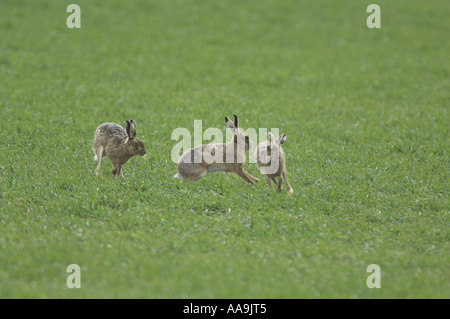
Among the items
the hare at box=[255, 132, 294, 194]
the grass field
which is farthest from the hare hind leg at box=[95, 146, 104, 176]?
the hare at box=[255, 132, 294, 194]

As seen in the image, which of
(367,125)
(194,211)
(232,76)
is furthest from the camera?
(232,76)

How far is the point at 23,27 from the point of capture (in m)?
21.7

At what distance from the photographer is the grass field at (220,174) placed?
25.1ft

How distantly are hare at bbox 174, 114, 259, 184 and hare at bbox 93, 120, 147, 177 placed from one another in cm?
78

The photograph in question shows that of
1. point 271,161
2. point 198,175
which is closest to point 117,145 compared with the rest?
point 198,175

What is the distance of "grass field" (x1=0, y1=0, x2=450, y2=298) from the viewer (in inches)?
301

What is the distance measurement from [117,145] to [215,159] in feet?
5.58

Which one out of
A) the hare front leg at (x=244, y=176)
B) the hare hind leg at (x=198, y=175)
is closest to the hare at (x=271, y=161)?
the hare front leg at (x=244, y=176)

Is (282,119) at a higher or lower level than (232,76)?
lower

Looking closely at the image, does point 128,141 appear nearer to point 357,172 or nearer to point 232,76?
point 357,172

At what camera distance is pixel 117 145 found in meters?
9.97

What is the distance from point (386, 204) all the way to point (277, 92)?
7.95m

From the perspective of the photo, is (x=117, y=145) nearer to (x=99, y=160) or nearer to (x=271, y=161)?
(x=99, y=160)

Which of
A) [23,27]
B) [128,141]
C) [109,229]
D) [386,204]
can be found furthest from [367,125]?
[23,27]
